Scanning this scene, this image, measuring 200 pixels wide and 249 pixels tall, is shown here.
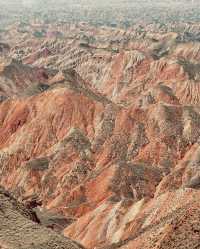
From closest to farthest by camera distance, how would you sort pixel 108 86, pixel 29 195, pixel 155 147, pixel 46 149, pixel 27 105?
pixel 29 195 < pixel 155 147 < pixel 46 149 < pixel 27 105 < pixel 108 86

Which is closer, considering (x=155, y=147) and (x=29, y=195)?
(x=29, y=195)

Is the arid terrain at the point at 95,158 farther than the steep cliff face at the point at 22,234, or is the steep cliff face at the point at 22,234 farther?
the arid terrain at the point at 95,158

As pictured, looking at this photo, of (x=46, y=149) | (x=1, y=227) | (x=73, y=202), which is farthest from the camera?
(x=46, y=149)

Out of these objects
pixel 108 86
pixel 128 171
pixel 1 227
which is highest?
pixel 1 227

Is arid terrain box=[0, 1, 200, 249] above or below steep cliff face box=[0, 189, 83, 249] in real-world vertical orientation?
below

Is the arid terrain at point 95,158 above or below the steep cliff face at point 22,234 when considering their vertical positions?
below

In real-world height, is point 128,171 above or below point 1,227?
below

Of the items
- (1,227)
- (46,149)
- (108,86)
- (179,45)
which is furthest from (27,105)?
(179,45)

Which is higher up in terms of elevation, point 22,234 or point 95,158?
point 22,234

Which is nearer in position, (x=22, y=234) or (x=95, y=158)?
(x=22, y=234)

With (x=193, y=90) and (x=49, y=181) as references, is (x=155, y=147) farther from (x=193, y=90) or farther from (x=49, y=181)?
(x=193, y=90)

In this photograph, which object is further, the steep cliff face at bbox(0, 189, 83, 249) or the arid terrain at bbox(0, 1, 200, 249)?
the arid terrain at bbox(0, 1, 200, 249)
